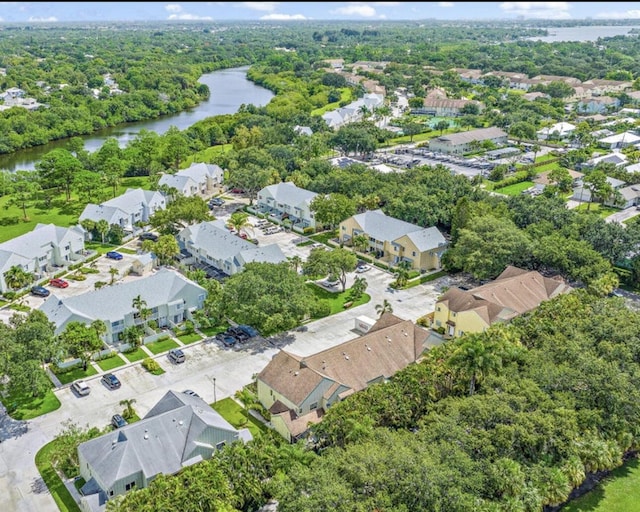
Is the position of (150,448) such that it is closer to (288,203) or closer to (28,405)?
(28,405)

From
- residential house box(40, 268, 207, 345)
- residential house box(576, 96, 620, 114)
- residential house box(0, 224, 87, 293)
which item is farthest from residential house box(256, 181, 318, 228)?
residential house box(576, 96, 620, 114)

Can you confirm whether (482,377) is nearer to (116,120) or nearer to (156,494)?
(156,494)

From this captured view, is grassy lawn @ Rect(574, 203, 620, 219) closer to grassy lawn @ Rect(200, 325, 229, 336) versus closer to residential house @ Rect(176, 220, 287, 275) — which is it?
residential house @ Rect(176, 220, 287, 275)

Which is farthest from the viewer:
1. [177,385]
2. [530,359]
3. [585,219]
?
[585,219]

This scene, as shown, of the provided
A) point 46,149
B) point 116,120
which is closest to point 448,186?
point 46,149

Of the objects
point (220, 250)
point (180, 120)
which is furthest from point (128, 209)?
point (180, 120)

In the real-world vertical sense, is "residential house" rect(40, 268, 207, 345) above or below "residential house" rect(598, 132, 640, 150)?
above

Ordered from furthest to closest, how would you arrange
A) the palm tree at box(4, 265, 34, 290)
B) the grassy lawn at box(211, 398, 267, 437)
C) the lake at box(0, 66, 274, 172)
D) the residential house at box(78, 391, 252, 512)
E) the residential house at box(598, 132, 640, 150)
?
the residential house at box(598, 132, 640, 150) < the lake at box(0, 66, 274, 172) < the palm tree at box(4, 265, 34, 290) < the grassy lawn at box(211, 398, 267, 437) < the residential house at box(78, 391, 252, 512)
